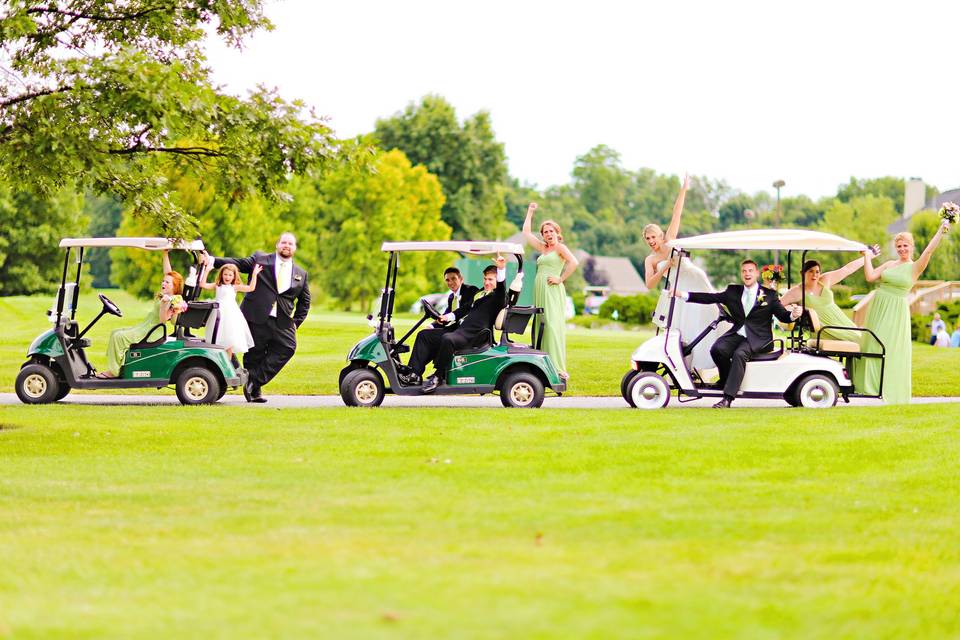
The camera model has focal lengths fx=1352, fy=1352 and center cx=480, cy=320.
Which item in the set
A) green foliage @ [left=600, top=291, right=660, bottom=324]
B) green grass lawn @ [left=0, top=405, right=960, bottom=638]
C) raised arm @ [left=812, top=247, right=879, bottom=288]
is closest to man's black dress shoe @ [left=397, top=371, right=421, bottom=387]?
green grass lawn @ [left=0, top=405, right=960, bottom=638]

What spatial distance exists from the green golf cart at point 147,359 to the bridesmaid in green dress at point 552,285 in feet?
10.9

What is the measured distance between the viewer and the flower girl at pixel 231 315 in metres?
14.6

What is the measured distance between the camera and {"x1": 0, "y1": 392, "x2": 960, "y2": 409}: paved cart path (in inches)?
579

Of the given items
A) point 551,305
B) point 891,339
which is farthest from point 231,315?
point 891,339

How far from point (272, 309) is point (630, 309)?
3575 centimetres

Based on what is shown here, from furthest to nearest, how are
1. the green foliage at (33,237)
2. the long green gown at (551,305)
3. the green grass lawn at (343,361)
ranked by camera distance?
the green foliage at (33,237) < the green grass lawn at (343,361) < the long green gown at (551,305)

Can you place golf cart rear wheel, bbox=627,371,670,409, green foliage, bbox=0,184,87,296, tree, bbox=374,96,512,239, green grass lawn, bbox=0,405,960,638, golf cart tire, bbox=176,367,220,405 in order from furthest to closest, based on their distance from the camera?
tree, bbox=374,96,512,239 < green foliage, bbox=0,184,87,296 < golf cart tire, bbox=176,367,220,405 < golf cart rear wheel, bbox=627,371,670,409 < green grass lawn, bbox=0,405,960,638

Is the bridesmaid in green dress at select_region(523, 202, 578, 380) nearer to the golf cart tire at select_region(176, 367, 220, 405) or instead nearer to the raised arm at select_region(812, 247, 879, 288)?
the raised arm at select_region(812, 247, 879, 288)

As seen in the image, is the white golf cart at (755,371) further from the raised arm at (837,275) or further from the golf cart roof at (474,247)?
the golf cart roof at (474,247)

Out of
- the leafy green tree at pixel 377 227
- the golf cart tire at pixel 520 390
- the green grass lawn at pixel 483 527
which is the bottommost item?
the green grass lawn at pixel 483 527

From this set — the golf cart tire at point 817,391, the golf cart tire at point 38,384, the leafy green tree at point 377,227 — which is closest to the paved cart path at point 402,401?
the golf cart tire at point 38,384

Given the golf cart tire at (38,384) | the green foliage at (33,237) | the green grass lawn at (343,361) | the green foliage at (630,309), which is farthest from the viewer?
the green foliage at (33,237)

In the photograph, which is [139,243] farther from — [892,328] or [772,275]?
[892,328]

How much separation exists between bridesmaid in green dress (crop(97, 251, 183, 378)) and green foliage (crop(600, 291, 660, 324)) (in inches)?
1369
